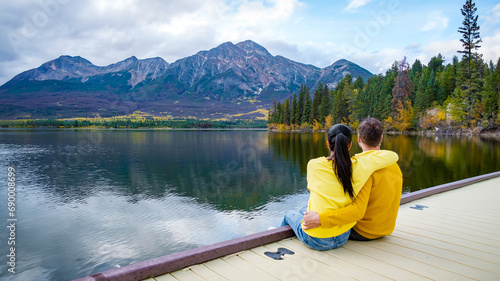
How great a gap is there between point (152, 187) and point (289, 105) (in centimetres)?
11658

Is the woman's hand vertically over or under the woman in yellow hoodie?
under

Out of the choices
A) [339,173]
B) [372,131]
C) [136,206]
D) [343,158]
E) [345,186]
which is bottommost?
[136,206]

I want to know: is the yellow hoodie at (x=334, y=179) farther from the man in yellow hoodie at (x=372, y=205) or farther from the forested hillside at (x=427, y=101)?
the forested hillside at (x=427, y=101)

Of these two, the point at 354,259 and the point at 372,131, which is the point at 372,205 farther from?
the point at 372,131

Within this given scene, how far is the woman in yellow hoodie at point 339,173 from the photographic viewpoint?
3598 millimetres

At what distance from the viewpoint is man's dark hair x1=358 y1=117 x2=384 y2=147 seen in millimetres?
3889

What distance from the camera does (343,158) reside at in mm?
3559

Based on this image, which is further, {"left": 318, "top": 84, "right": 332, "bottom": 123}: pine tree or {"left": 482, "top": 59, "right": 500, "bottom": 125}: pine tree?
{"left": 318, "top": 84, "right": 332, "bottom": 123}: pine tree

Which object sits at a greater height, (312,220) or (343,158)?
(343,158)

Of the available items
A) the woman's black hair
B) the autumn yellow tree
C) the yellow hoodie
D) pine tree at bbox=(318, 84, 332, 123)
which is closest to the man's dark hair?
the yellow hoodie

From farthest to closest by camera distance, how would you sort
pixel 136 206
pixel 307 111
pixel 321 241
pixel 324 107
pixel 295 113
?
1. pixel 295 113
2. pixel 307 111
3. pixel 324 107
4. pixel 136 206
5. pixel 321 241

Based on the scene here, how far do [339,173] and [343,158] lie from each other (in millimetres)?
201

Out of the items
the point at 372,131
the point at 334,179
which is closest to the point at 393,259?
the point at 334,179

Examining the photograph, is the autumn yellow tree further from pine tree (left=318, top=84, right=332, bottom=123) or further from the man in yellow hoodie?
the man in yellow hoodie
